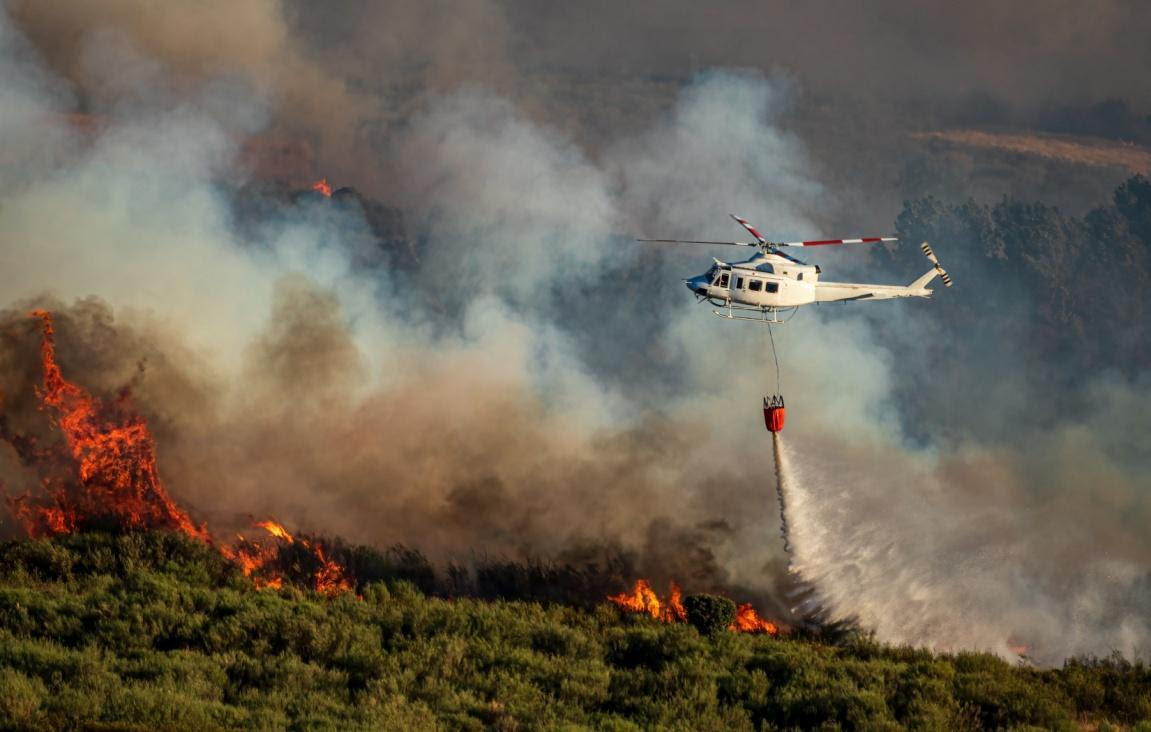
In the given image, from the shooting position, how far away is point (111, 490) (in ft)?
179

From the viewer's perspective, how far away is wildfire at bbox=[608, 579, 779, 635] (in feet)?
178

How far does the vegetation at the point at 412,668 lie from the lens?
1377 inches

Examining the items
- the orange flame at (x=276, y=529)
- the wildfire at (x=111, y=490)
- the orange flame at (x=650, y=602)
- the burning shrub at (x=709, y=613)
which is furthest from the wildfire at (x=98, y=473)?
the burning shrub at (x=709, y=613)

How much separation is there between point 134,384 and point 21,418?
4.60 m

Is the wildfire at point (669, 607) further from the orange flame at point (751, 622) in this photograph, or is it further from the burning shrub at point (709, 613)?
the burning shrub at point (709, 613)

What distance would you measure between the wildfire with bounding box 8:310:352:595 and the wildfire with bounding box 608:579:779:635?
1105cm

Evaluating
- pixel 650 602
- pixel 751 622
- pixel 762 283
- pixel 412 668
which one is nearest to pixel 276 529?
pixel 650 602

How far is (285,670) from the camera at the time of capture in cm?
3791

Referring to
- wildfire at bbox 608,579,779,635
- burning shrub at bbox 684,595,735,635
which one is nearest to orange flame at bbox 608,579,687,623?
wildfire at bbox 608,579,779,635

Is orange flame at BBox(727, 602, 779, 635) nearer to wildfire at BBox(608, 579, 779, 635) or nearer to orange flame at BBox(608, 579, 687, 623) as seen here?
wildfire at BBox(608, 579, 779, 635)

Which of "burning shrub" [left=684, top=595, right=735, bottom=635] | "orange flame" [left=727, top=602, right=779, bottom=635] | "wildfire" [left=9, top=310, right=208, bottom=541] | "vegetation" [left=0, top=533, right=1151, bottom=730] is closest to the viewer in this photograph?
"vegetation" [left=0, top=533, right=1151, bottom=730]

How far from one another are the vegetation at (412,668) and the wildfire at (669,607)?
3071 millimetres

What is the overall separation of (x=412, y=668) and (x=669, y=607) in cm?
1770

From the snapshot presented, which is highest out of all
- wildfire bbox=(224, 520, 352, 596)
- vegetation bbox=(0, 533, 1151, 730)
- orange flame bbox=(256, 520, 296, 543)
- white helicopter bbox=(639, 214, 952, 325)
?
white helicopter bbox=(639, 214, 952, 325)
